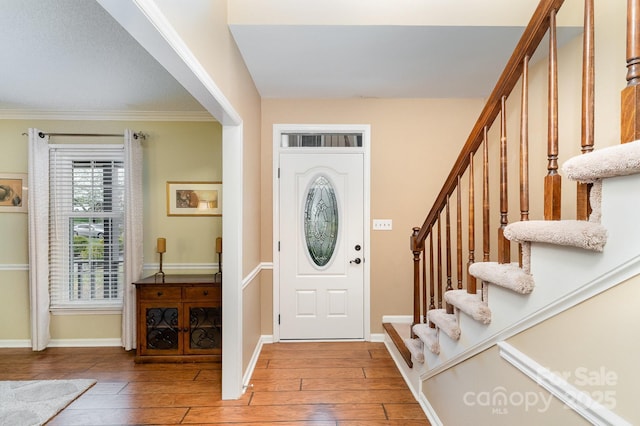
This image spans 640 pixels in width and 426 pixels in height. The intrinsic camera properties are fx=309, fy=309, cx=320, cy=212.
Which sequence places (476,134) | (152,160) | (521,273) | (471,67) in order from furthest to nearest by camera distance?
(152,160), (471,67), (476,134), (521,273)

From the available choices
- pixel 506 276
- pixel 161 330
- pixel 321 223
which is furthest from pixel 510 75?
pixel 161 330

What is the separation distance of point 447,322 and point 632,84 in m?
1.30

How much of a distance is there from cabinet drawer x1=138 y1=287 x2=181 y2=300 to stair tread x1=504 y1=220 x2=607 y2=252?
276cm

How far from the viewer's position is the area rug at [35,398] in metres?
2.05

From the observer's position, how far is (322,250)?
127 inches

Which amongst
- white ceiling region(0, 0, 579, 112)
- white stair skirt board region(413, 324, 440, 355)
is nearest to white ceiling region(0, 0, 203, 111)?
white ceiling region(0, 0, 579, 112)

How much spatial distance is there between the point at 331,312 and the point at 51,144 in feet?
11.0

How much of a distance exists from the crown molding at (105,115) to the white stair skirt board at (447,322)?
2868 mm

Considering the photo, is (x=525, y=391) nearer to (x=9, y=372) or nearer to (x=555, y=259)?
(x=555, y=259)

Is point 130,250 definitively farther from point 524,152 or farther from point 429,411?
point 524,152

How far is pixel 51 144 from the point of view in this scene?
3160mm

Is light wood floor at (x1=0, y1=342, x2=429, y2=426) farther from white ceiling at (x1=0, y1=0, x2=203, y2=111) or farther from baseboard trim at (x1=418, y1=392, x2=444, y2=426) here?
white ceiling at (x1=0, y1=0, x2=203, y2=111)

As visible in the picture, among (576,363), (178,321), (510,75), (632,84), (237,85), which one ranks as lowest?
(178,321)

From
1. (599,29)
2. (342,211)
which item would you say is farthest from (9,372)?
(599,29)
